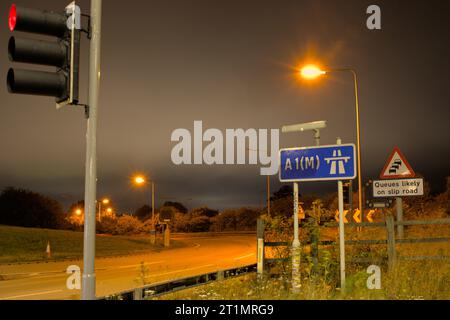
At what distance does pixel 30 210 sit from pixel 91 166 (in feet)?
234

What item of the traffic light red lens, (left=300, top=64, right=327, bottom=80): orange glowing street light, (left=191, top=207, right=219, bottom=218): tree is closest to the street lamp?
(left=300, top=64, right=327, bottom=80): orange glowing street light

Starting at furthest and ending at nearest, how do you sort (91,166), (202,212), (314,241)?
(202,212) → (314,241) → (91,166)

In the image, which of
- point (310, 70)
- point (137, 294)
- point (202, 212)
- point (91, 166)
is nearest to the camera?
point (91, 166)

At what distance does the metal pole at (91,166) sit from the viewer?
6.55 meters

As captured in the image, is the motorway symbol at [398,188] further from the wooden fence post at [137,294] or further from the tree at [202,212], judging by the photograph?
the tree at [202,212]

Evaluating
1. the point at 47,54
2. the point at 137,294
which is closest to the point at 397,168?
the point at 137,294

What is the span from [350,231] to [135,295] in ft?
22.0

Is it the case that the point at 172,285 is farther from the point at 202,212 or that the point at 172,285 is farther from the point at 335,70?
the point at 202,212

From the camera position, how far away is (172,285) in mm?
9344

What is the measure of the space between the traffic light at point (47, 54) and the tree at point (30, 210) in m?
66.9

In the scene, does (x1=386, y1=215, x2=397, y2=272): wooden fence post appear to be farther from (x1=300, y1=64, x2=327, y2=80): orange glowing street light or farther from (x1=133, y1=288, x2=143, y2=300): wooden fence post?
(x1=133, y1=288, x2=143, y2=300): wooden fence post

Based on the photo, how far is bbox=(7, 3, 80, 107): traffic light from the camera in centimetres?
629

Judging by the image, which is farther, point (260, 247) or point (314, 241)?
point (260, 247)

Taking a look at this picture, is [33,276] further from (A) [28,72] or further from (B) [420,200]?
(B) [420,200]
